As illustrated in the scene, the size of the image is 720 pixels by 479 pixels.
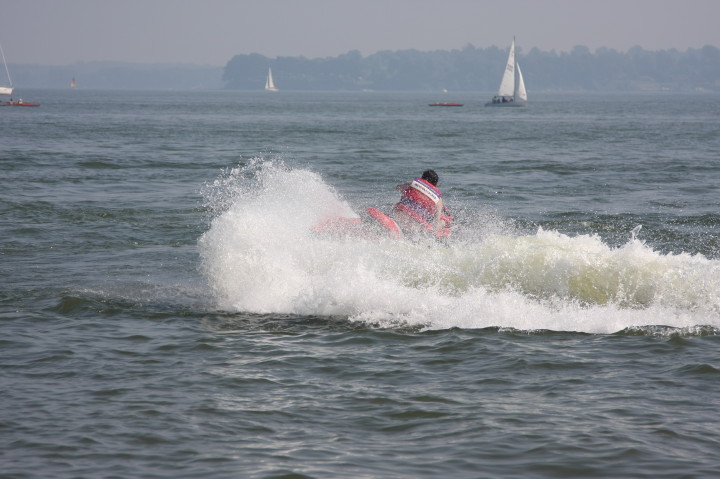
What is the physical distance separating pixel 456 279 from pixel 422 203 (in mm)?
2588

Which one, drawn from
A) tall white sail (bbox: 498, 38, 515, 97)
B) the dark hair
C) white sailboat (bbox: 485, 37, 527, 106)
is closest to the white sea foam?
the dark hair

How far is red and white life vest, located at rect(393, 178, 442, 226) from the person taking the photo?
44.0 ft

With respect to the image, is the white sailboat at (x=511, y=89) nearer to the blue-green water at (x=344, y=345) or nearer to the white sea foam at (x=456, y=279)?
the blue-green water at (x=344, y=345)

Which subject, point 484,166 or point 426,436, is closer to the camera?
point 426,436

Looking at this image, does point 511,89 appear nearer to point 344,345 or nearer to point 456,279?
point 456,279

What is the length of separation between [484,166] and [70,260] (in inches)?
795

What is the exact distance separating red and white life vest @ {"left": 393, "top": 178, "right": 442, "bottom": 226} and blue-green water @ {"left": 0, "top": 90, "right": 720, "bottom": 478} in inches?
24.7

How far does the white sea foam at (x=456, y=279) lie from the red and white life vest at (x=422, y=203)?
1.03 metres

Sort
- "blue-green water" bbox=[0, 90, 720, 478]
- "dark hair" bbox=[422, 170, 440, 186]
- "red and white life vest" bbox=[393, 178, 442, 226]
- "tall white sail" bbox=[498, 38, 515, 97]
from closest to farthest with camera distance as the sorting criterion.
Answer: "blue-green water" bbox=[0, 90, 720, 478] < "red and white life vest" bbox=[393, 178, 442, 226] < "dark hair" bbox=[422, 170, 440, 186] < "tall white sail" bbox=[498, 38, 515, 97]

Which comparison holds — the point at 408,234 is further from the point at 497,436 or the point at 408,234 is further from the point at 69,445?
the point at 69,445

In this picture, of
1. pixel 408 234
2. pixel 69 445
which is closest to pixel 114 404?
pixel 69 445

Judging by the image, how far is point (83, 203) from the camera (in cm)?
2012

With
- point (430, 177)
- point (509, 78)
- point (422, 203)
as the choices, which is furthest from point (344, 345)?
point (509, 78)

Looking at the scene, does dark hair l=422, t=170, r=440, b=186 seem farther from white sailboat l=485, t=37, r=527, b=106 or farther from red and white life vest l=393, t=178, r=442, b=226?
white sailboat l=485, t=37, r=527, b=106
